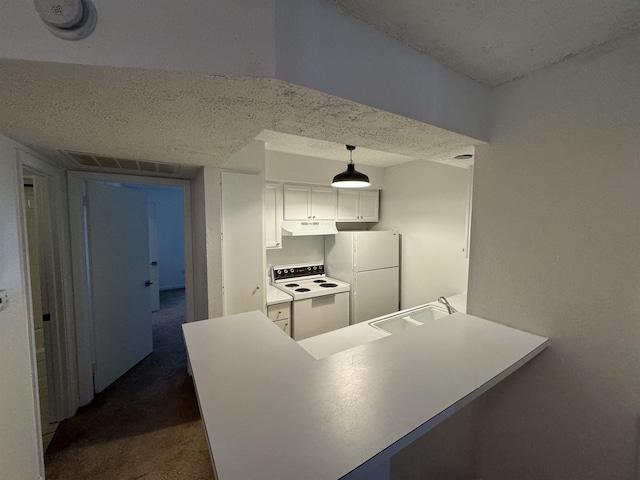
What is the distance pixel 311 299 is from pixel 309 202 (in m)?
1.17

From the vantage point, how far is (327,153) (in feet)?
9.55

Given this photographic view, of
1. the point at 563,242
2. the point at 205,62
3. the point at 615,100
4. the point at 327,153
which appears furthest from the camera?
the point at 327,153

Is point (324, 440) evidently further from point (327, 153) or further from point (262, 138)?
point (327, 153)

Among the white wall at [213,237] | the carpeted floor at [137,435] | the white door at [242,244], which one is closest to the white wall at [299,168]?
the white door at [242,244]

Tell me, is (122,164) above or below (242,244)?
above

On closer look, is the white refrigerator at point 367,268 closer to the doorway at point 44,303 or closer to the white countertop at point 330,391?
the white countertop at point 330,391

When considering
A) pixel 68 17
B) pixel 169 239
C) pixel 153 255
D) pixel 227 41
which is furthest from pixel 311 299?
pixel 169 239

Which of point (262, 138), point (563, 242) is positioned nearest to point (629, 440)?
point (563, 242)

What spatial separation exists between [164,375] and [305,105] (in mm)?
3009

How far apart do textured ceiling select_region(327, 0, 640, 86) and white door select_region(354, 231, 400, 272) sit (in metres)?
2.16

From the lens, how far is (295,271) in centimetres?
333

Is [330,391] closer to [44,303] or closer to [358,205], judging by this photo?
[44,303]

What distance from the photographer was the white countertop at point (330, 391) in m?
0.65

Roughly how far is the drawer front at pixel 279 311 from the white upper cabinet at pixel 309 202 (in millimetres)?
999
